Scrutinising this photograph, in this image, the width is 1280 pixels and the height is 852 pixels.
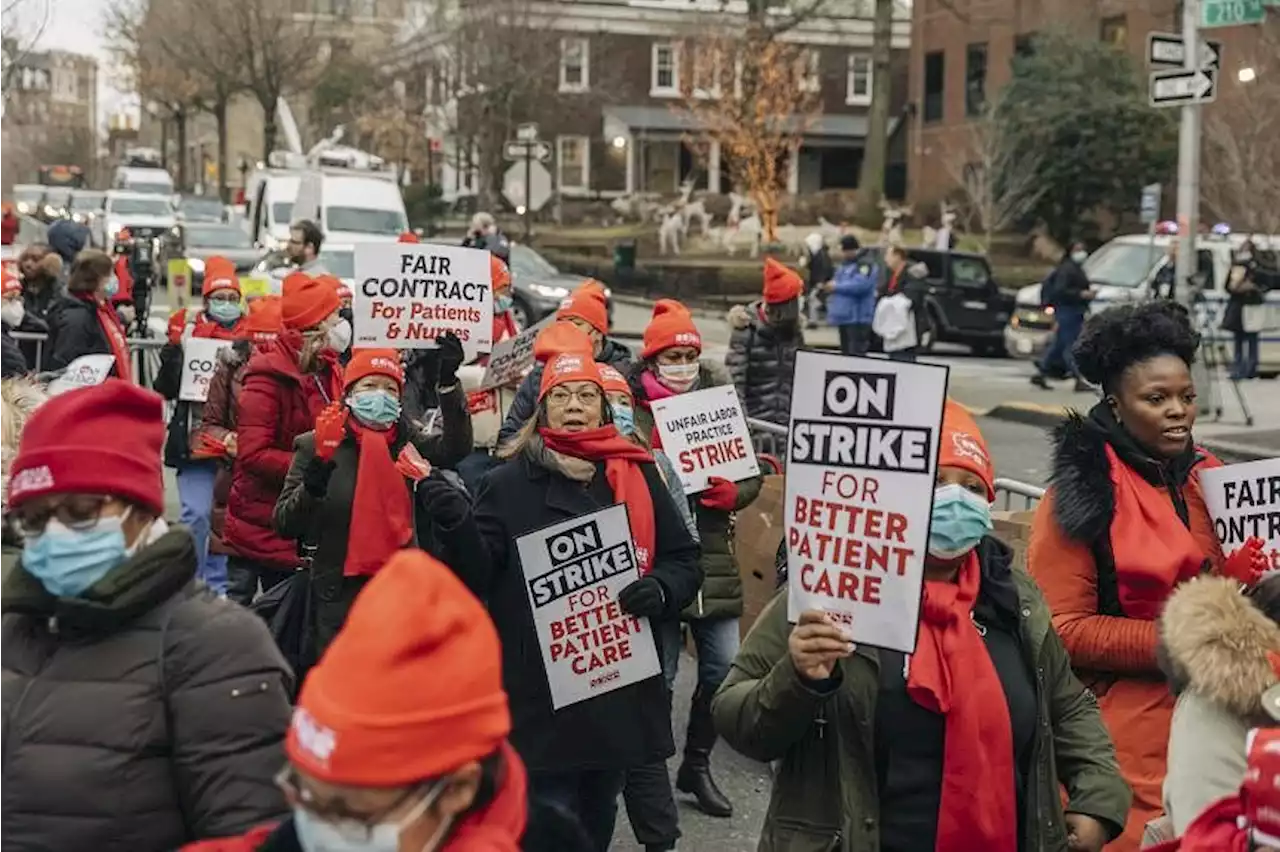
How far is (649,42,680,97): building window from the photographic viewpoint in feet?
221

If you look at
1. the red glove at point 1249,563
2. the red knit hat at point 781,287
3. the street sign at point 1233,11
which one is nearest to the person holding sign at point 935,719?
the red glove at point 1249,563

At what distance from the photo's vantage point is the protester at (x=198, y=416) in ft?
28.3

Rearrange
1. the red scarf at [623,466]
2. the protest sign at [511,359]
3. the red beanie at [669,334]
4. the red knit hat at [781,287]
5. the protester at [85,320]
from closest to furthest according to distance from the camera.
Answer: the red scarf at [623,466] → the red beanie at [669,334] → the protest sign at [511,359] → the red knit hat at [781,287] → the protester at [85,320]

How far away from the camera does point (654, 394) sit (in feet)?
23.8

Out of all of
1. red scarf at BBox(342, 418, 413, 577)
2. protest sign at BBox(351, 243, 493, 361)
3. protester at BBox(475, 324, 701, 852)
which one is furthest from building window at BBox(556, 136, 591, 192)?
protester at BBox(475, 324, 701, 852)

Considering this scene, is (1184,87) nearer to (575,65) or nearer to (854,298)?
(854,298)

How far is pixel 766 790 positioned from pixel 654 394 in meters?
1.71

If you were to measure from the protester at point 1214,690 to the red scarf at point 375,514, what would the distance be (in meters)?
3.17

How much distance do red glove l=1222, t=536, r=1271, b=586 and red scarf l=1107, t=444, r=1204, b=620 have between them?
133mm

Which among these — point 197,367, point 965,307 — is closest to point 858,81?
point 965,307

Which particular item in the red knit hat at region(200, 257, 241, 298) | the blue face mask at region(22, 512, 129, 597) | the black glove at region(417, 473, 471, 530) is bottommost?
the black glove at region(417, 473, 471, 530)

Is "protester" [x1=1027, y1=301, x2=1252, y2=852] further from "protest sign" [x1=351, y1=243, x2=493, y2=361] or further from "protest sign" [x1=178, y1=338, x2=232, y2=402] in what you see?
"protest sign" [x1=178, y1=338, x2=232, y2=402]

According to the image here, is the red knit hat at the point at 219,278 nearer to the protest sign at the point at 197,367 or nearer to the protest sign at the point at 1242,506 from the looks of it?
the protest sign at the point at 197,367

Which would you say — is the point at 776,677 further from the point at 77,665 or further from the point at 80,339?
the point at 80,339
